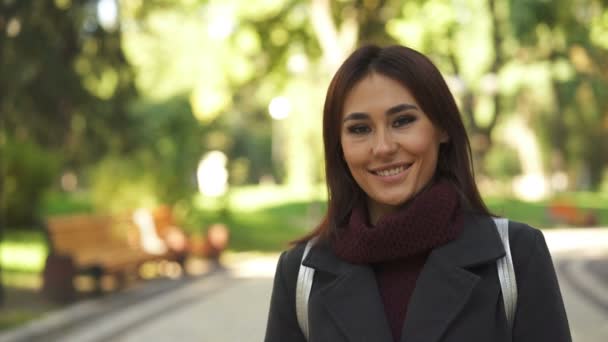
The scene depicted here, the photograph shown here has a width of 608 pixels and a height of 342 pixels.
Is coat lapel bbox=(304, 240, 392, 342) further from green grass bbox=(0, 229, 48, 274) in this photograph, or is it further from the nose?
green grass bbox=(0, 229, 48, 274)

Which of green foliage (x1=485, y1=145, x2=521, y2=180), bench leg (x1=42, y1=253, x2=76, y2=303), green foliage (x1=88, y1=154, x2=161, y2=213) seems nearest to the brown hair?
bench leg (x1=42, y1=253, x2=76, y2=303)

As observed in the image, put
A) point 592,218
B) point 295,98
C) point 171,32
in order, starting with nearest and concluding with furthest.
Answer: point 592,218 → point 295,98 → point 171,32

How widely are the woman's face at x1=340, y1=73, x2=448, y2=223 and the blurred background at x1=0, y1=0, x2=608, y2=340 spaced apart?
18.0ft

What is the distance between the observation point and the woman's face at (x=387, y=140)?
84.4 inches

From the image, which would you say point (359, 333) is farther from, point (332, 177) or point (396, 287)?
point (332, 177)

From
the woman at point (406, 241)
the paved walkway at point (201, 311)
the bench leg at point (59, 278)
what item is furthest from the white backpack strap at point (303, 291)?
the bench leg at point (59, 278)

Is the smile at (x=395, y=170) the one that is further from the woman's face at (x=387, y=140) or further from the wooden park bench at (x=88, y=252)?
the wooden park bench at (x=88, y=252)

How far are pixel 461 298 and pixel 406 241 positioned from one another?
150 mm

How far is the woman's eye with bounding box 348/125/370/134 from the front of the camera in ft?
7.17

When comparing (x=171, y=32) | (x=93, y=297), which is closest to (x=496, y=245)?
(x=93, y=297)

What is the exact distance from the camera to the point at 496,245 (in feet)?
6.86

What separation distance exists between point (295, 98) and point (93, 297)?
927 inches

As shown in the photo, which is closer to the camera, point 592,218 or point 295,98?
point 592,218

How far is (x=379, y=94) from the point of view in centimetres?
214
